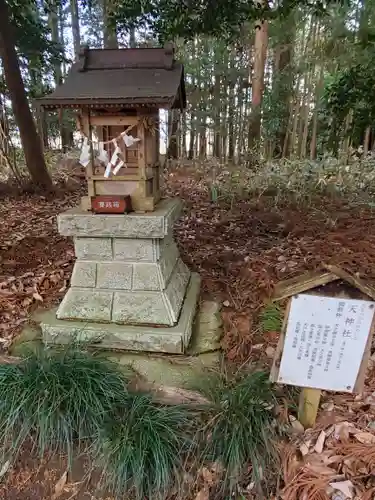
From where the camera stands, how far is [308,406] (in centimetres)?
224

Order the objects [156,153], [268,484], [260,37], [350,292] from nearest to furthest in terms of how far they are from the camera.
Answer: [350,292] → [268,484] → [156,153] → [260,37]

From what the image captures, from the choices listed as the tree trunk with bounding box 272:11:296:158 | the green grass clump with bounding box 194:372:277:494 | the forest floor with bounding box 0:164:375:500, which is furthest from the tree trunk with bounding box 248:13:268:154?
the green grass clump with bounding box 194:372:277:494

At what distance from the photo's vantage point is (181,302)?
3551 millimetres

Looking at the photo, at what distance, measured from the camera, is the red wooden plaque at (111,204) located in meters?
3.07

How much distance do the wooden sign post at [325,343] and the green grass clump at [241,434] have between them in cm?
31

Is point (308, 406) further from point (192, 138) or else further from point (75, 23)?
point (75, 23)

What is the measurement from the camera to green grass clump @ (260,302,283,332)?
10.5ft

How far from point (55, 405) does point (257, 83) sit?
10.2 meters

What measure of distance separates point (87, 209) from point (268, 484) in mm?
2407

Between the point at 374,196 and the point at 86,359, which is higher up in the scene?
the point at 374,196

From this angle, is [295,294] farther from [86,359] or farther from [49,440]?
[49,440]

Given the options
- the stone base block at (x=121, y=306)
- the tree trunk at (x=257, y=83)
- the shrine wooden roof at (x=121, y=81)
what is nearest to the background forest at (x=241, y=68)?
the tree trunk at (x=257, y=83)

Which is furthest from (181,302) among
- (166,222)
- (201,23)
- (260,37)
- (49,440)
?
(260,37)

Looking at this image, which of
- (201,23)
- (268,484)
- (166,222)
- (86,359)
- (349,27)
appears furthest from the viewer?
(349,27)
